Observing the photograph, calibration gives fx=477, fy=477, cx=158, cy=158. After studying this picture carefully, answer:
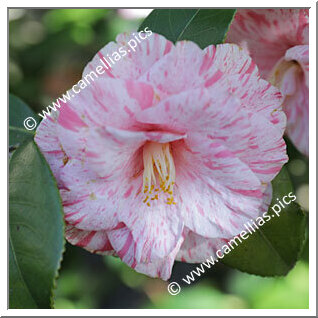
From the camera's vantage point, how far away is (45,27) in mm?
2439

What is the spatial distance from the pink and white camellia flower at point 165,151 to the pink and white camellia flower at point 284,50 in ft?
0.81

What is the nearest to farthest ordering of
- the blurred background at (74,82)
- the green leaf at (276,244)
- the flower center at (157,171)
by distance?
the flower center at (157,171), the green leaf at (276,244), the blurred background at (74,82)

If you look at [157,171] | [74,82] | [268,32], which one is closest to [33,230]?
[157,171]

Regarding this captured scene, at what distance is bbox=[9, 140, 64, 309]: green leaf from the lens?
0.70m

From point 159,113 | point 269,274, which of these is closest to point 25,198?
point 159,113

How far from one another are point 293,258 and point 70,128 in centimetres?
55

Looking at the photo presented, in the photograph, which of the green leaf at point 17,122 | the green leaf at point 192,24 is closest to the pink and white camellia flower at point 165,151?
the green leaf at point 192,24

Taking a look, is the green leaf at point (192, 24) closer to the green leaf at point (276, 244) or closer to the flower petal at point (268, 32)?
the flower petal at point (268, 32)

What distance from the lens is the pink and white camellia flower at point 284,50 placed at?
96 centimetres

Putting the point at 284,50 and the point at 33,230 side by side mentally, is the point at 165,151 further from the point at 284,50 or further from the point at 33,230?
the point at 284,50

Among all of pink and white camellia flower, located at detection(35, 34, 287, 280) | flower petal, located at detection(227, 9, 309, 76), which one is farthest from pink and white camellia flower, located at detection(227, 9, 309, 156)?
pink and white camellia flower, located at detection(35, 34, 287, 280)

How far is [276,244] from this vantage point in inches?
37.9

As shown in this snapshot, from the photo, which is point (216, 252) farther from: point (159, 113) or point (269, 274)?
point (159, 113)
